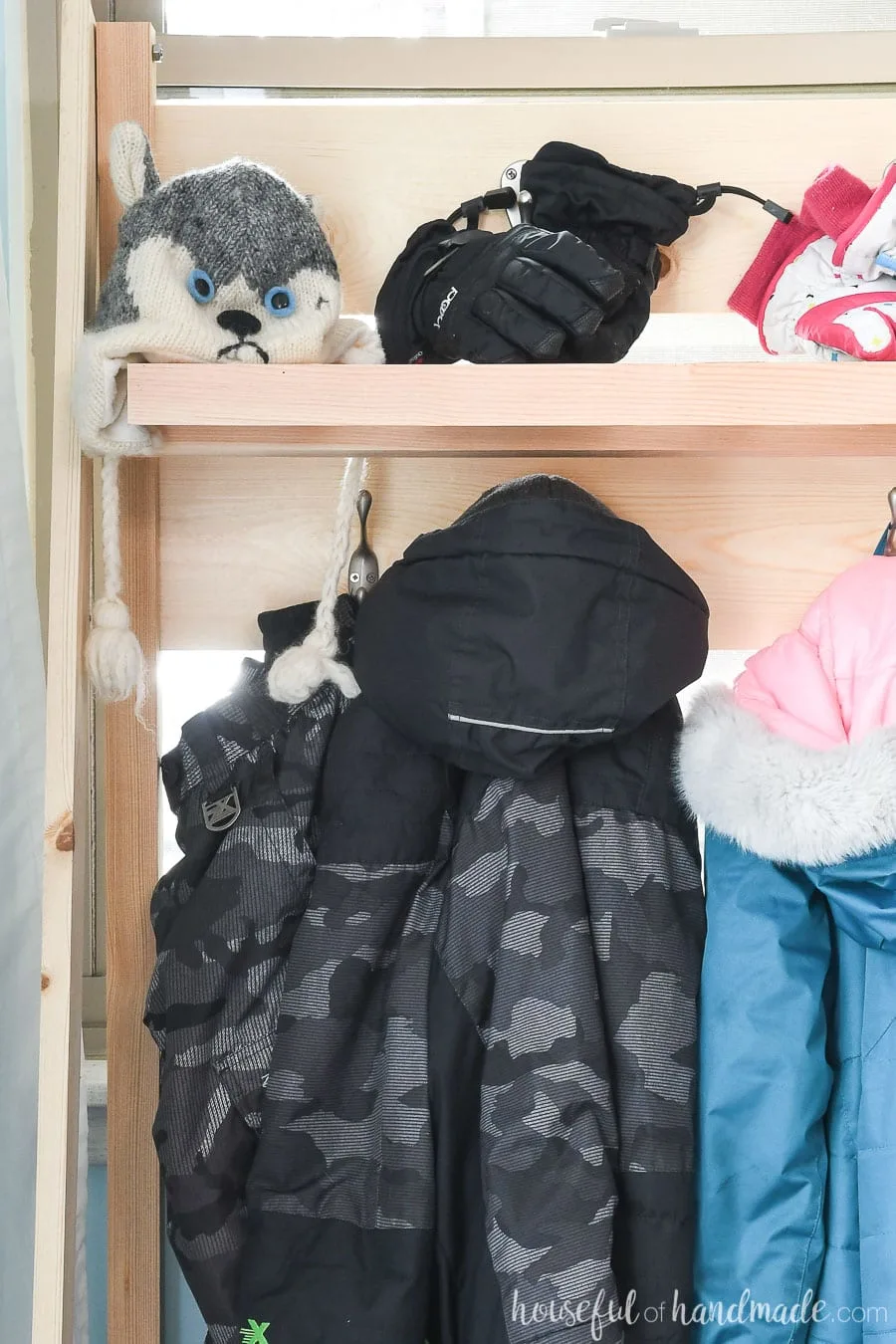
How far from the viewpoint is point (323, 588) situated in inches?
37.4

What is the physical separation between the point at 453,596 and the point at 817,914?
346 mm

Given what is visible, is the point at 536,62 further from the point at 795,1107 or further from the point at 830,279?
the point at 795,1107

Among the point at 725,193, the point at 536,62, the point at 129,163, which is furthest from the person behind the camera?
the point at 536,62

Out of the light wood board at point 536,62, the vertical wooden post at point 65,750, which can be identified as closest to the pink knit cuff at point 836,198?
the light wood board at point 536,62

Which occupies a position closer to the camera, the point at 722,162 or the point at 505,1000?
the point at 505,1000

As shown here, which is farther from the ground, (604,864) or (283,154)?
(283,154)

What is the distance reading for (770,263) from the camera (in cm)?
98

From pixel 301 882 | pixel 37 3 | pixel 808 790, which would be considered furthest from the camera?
pixel 37 3

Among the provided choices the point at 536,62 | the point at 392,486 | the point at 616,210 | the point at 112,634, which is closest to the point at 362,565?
the point at 392,486

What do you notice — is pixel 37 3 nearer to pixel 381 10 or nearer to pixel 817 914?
pixel 381 10

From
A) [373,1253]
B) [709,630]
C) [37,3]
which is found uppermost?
[37,3]

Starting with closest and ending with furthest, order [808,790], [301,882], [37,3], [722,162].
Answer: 1. [808,790]
2. [301,882]
3. [722,162]
4. [37,3]

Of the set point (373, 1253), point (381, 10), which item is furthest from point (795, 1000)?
point (381, 10)

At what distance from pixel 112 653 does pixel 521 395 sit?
1.19 ft
